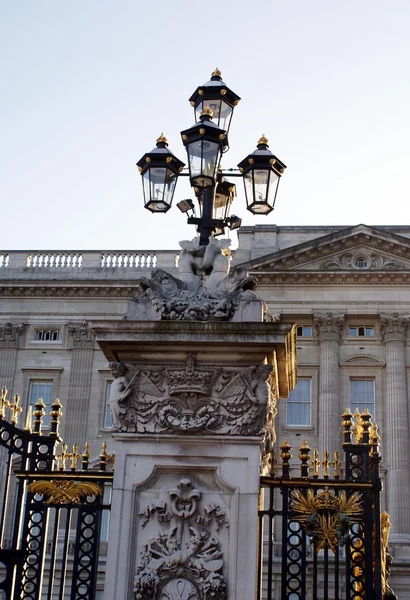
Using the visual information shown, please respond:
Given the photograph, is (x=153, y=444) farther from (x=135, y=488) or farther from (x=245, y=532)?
(x=245, y=532)

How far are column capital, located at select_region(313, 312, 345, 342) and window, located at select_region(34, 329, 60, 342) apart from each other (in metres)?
12.0

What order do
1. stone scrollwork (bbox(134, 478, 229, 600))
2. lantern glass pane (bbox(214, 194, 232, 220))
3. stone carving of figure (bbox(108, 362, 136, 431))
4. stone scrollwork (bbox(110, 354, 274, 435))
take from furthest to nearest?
lantern glass pane (bbox(214, 194, 232, 220)) < stone carving of figure (bbox(108, 362, 136, 431)) < stone scrollwork (bbox(110, 354, 274, 435)) < stone scrollwork (bbox(134, 478, 229, 600))

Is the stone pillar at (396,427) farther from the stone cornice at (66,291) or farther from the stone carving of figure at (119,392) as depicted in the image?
the stone carving of figure at (119,392)

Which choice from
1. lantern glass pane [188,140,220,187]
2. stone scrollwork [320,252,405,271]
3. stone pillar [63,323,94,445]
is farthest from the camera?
stone scrollwork [320,252,405,271]

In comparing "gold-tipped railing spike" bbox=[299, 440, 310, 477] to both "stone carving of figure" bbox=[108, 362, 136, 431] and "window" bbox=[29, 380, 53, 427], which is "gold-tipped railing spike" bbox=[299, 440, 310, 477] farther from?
"window" bbox=[29, 380, 53, 427]

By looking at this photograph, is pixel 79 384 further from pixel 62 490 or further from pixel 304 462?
pixel 304 462

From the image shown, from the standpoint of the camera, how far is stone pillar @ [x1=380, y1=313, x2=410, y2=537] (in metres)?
40.6

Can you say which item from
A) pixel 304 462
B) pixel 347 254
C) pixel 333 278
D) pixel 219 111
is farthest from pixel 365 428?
pixel 347 254

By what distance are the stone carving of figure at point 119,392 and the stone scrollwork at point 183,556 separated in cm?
73

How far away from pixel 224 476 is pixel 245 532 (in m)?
0.45

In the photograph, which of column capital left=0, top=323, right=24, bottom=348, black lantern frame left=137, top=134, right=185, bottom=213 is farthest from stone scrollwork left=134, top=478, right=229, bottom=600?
column capital left=0, top=323, right=24, bottom=348

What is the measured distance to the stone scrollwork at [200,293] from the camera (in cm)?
815

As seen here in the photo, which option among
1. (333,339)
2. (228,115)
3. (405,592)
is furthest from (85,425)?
(228,115)

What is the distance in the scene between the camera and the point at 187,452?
7.88 metres
